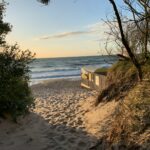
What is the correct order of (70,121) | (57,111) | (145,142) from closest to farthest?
(145,142), (70,121), (57,111)

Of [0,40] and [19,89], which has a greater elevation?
[0,40]

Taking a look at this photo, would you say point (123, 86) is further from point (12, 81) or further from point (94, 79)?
point (94, 79)

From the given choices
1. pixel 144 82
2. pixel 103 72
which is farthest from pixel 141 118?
pixel 103 72

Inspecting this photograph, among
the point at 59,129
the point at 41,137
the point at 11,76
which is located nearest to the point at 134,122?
the point at 41,137

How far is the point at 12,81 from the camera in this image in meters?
9.63

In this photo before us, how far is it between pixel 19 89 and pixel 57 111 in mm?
2159

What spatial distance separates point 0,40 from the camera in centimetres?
954

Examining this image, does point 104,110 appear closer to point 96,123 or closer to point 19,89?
point 96,123

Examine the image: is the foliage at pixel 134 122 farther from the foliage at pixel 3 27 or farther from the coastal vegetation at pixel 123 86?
the foliage at pixel 3 27

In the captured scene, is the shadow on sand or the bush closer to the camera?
the shadow on sand

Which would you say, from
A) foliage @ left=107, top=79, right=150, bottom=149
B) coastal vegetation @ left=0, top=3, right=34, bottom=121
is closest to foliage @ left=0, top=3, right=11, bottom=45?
coastal vegetation @ left=0, top=3, right=34, bottom=121

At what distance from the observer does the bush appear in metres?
9.39

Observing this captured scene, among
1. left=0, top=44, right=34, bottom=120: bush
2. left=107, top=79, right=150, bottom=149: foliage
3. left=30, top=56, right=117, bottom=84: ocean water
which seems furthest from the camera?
left=30, top=56, right=117, bottom=84: ocean water

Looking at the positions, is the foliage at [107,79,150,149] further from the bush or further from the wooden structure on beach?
the wooden structure on beach
